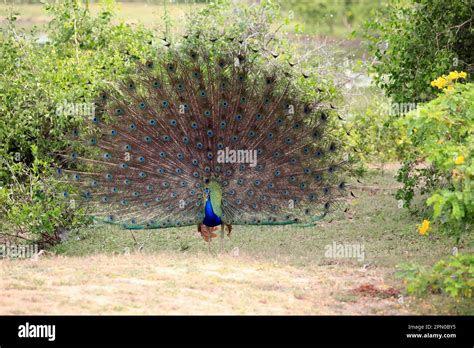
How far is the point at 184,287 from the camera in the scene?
320 inches

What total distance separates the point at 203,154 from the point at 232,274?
2.64 metres

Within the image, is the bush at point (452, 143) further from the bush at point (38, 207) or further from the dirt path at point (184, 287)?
the bush at point (38, 207)

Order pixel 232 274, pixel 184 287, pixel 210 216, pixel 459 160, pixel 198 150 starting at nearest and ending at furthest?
pixel 459 160, pixel 184 287, pixel 232 274, pixel 210 216, pixel 198 150

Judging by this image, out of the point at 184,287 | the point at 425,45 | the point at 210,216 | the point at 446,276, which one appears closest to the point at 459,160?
the point at 446,276

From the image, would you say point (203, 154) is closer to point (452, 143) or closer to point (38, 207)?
point (38, 207)

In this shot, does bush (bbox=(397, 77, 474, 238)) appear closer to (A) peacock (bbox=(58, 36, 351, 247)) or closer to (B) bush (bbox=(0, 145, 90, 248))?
(A) peacock (bbox=(58, 36, 351, 247))

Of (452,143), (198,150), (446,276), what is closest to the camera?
(446,276)

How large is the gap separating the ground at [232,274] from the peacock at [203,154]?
1.91 feet

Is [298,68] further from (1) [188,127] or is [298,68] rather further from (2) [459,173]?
(2) [459,173]

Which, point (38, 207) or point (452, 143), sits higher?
point (452, 143)

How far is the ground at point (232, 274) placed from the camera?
7.56m

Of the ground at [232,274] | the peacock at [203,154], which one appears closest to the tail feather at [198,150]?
the peacock at [203,154]
